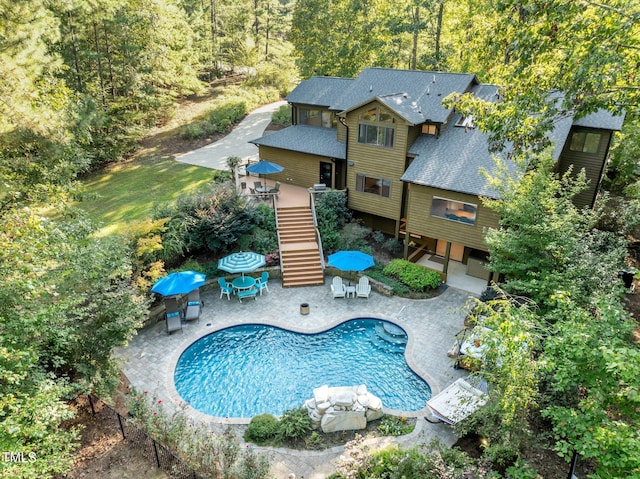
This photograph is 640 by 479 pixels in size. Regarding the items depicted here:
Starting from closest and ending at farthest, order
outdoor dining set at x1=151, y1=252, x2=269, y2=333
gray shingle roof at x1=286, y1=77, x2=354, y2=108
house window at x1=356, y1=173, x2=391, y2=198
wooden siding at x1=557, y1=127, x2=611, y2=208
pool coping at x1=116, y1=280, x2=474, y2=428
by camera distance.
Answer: pool coping at x1=116, y1=280, x2=474, y2=428 → outdoor dining set at x1=151, y1=252, x2=269, y2=333 → wooden siding at x1=557, y1=127, x2=611, y2=208 → house window at x1=356, y1=173, x2=391, y2=198 → gray shingle roof at x1=286, y1=77, x2=354, y2=108

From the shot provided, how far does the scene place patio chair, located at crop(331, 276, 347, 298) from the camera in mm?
18328

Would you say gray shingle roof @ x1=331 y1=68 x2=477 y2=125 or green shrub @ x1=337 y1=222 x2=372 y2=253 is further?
green shrub @ x1=337 y1=222 x2=372 y2=253

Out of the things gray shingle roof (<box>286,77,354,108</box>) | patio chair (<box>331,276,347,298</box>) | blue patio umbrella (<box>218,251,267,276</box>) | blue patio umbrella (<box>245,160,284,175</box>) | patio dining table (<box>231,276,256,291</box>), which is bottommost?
patio chair (<box>331,276,347,298</box>)

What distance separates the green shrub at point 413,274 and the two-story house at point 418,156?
1.20 m

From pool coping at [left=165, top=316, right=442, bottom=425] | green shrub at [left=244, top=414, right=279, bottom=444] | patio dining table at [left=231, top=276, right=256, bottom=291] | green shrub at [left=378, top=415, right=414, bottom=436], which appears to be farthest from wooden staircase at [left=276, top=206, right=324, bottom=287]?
green shrub at [left=378, top=415, right=414, bottom=436]

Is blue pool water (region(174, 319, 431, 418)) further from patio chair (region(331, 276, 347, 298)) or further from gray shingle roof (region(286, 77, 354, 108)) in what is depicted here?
gray shingle roof (region(286, 77, 354, 108))

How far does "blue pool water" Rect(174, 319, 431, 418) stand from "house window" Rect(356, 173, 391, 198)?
7.42 m

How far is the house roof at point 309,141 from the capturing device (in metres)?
23.6

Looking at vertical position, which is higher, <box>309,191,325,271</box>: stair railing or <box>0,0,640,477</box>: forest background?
<box>0,0,640,477</box>: forest background

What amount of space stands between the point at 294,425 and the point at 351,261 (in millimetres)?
8290

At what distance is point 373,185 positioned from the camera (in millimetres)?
21812

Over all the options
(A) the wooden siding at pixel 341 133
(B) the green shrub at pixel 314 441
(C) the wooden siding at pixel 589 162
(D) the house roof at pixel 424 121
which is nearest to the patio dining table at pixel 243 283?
(B) the green shrub at pixel 314 441

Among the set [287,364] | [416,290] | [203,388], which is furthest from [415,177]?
[203,388]

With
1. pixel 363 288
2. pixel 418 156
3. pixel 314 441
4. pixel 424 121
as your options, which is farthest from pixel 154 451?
pixel 424 121
